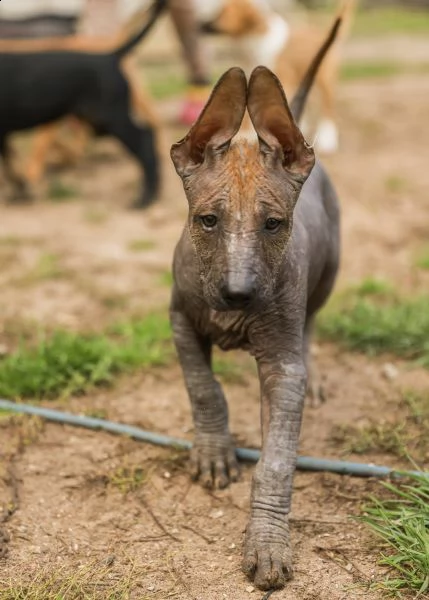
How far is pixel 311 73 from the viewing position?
3721mm

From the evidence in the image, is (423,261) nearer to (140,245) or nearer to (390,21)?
(140,245)

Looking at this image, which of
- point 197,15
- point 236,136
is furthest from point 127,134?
point 236,136

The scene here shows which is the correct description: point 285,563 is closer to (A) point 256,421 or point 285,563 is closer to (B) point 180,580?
(B) point 180,580

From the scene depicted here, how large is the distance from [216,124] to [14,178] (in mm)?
4889

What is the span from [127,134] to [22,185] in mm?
969

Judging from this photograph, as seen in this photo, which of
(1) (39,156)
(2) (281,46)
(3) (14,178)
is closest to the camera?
(3) (14,178)

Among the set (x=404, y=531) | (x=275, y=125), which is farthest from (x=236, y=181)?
(x=404, y=531)

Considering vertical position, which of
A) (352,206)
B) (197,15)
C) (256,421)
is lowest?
(256,421)

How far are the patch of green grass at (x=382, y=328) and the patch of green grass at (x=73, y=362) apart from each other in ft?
2.93

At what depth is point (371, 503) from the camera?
341cm

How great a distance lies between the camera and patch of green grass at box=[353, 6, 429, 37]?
60.2 ft

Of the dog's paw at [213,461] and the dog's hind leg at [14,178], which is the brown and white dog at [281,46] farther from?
the dog's paw at [213,461]

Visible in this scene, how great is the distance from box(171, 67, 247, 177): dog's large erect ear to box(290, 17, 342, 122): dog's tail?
1.38 ft

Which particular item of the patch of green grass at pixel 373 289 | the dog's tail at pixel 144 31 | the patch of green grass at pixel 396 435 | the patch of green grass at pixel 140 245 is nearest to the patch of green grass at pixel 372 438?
the patch of green grass at pixel 396 435
